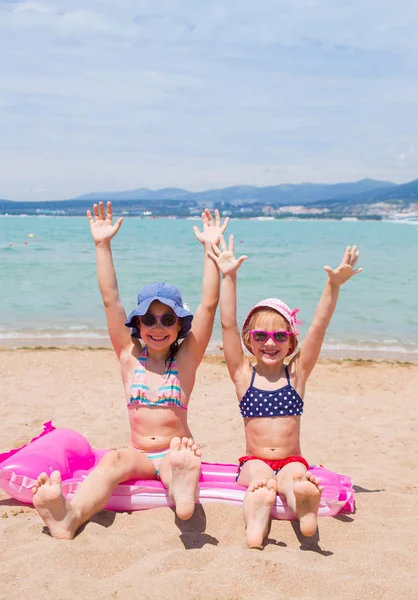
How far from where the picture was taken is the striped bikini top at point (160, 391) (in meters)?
4.17

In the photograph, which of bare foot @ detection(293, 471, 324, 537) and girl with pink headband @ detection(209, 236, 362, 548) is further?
girl with pink headband @ detection(209, 236, 362, 548)

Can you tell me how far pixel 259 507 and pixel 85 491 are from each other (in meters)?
0.97

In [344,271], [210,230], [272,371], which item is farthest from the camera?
[210,230]

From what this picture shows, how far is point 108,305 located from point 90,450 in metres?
1.09

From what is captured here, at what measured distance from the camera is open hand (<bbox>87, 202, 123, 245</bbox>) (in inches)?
178

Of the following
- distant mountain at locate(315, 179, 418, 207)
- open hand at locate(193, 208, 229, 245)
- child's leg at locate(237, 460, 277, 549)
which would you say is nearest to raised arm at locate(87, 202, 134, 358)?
open hand at locate(193, 208, 229, 245)

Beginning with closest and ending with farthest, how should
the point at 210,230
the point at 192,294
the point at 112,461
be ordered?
the point at 112,461, the point at 210,230, the point at 192,294

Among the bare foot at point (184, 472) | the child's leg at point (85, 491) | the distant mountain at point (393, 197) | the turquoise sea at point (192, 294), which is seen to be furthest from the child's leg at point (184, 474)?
the distant mountain at point (393, 197)

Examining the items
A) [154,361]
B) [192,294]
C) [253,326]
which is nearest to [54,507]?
[154,361]

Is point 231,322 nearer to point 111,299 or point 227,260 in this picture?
point 227,260

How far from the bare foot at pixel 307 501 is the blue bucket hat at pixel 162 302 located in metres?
1.31

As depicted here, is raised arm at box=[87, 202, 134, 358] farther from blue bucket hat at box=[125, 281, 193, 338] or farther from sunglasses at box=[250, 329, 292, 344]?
sunglasses at box=[250, 329, 292, 344]

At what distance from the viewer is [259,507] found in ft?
11.5

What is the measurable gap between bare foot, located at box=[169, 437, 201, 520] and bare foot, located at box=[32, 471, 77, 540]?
1.87ft
